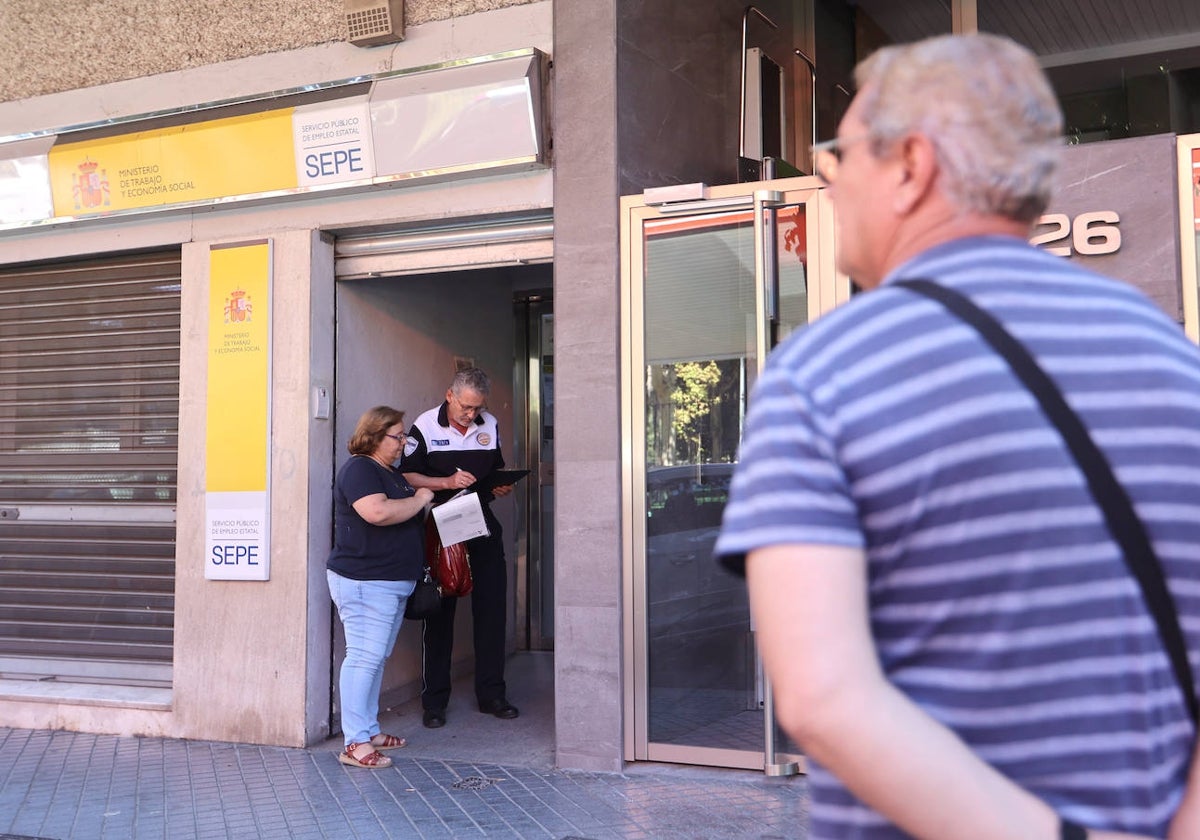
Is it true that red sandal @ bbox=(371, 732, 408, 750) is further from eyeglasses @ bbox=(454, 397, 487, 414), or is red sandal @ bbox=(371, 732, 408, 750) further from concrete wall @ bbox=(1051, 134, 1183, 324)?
concrete wall @ bbox=(1051, 134, 1183, 324)

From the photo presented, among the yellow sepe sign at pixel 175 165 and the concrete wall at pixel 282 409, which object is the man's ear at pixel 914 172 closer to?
the concrete wall at pixel 282 409

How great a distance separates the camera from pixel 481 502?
6898mm

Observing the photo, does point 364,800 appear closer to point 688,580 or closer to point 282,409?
point 688,580

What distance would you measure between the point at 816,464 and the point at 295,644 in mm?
5690

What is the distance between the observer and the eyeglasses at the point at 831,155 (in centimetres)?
128

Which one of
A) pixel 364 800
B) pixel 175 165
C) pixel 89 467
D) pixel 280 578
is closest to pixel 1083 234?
pixel 364 800

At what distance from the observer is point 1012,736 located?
110 cm

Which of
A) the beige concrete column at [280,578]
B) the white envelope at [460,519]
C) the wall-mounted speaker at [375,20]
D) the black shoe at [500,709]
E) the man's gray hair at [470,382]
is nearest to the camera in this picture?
the wall-mounted speaker at [375,20]

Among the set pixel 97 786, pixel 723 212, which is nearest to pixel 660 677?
pixel 723 212

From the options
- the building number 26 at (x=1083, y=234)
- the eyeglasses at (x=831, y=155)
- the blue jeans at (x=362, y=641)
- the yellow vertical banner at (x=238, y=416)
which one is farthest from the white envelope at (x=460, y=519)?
the eyeglasses at (x=831, y=155)

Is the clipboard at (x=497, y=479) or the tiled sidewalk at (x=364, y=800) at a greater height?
the clipboard at (x=497, y=479)

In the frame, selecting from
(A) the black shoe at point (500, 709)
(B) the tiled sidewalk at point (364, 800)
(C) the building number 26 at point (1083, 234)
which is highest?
(C) the building number 26 at point (1083, 234)

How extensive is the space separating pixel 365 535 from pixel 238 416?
1204mm

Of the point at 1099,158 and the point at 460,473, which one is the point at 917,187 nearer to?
the point at 1099,158
